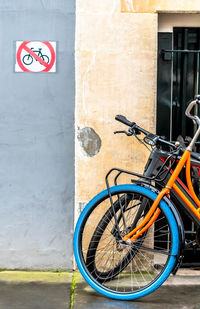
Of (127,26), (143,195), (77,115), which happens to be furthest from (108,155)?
(127,26)

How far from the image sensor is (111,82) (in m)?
4.24

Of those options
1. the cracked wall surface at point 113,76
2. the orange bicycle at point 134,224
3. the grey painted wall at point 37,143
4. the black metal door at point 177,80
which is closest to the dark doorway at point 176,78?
the black metal door at point 177,80

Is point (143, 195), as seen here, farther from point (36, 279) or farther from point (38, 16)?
point (38, 16)

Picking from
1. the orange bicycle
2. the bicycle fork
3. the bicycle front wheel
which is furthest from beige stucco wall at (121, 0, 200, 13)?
the bicycle front wheel

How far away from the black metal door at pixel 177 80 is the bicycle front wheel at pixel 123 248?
50cm

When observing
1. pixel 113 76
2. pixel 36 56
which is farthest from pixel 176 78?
pixel 36 56

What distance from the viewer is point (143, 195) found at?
11.9ft

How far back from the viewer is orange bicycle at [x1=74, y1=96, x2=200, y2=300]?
3561mm

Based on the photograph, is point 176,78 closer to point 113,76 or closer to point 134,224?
point 113,76

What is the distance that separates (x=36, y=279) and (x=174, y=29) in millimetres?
2468

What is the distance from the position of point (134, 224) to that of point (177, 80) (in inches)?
57.7

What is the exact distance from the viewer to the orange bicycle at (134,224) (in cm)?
356

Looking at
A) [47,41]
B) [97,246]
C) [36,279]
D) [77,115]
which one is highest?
[47,41]

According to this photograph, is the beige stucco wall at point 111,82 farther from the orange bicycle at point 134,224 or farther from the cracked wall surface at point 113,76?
the orange bicycle at point 134,224
